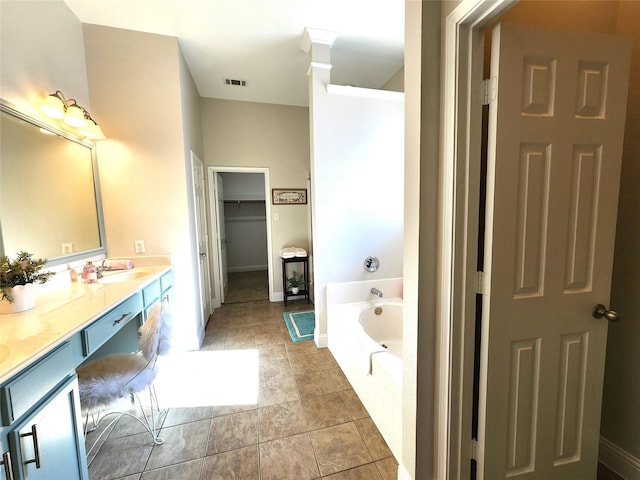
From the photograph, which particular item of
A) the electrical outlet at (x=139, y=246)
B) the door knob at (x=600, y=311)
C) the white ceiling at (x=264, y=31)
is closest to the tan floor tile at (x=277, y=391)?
the electrical outlet at (x=139, y=246)

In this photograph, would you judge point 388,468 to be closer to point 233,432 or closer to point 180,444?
point 233,432

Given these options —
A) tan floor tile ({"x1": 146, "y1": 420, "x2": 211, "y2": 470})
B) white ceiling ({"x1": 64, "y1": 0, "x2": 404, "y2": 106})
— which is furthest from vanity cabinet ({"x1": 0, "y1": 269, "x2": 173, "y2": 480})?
white ceiling ({"x1": 64, "y1": 0, "x2": 404, "y2": 106})

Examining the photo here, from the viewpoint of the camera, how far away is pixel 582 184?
3.31 feet

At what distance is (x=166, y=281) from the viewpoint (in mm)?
2369

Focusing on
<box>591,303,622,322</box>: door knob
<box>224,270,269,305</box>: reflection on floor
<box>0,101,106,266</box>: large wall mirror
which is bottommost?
<box>224,270,269,305</box>: reflection on floor

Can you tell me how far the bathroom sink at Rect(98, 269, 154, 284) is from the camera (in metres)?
2.08

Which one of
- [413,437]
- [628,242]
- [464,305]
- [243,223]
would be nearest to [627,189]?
[628,242]

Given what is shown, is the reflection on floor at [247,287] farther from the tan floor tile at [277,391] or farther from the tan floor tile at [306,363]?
the tan floor tile at [277,391]

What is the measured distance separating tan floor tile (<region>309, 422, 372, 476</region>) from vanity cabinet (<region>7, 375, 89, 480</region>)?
1105 millimetres

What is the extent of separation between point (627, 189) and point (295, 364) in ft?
7.95

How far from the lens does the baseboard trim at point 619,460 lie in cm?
124

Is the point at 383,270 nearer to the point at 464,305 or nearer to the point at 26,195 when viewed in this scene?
the point at 464,305

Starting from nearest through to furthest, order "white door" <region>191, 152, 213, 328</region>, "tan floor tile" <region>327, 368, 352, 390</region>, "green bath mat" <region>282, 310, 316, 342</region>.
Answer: "tan floor tile" <region>327, 368, 352, 390</region>, "green bath mat" <region>282, 310, 316, 342</region>, "white door" <region>191, 152, 213, 328</region>

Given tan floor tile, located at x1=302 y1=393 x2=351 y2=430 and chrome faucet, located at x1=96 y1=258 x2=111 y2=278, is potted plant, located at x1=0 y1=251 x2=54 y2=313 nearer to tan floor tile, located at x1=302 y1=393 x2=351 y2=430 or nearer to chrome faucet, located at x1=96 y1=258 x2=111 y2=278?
chrome faucet, located at x1=96 y1=258 x2=111 y2=278
